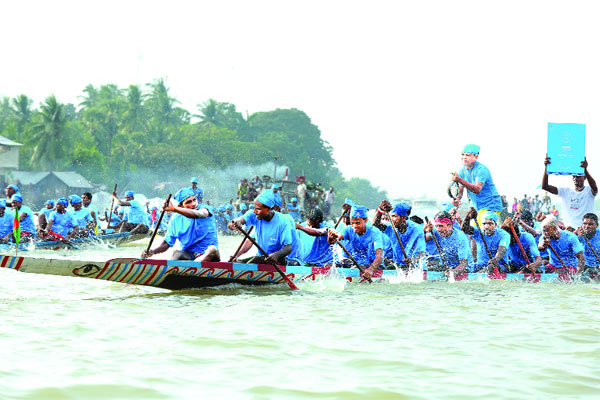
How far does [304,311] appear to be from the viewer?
7.89 m

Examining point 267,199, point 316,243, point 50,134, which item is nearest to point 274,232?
point 267,199

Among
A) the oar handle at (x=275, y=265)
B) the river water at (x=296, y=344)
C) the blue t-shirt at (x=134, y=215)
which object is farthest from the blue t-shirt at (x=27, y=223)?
the oar handle at (x=275, y=265)

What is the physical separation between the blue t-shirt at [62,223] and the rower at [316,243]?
28.8ft

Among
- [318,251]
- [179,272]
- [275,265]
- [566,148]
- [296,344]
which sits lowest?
[296,344]

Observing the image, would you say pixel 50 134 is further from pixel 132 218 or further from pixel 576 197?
pixel 576 197

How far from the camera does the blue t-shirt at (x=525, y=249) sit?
36.8 feet

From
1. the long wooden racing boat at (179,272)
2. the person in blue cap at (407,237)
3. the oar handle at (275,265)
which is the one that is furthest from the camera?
the person in blue cap at (407,237)

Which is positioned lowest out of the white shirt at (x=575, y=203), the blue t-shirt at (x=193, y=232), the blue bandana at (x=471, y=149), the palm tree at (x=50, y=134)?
the blue t-shirt at (x=193, y=232)

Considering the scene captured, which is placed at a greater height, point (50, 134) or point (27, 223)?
point (50, 134)

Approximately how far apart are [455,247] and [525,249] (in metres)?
1.34

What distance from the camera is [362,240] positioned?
34.2 ft

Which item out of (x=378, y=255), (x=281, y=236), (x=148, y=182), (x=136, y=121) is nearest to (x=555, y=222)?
(x=378, y=255)

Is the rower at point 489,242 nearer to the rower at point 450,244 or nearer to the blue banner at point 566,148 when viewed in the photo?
the rower at point 450,244

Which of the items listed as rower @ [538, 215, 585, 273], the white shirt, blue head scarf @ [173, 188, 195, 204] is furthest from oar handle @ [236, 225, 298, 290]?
the white shirt
